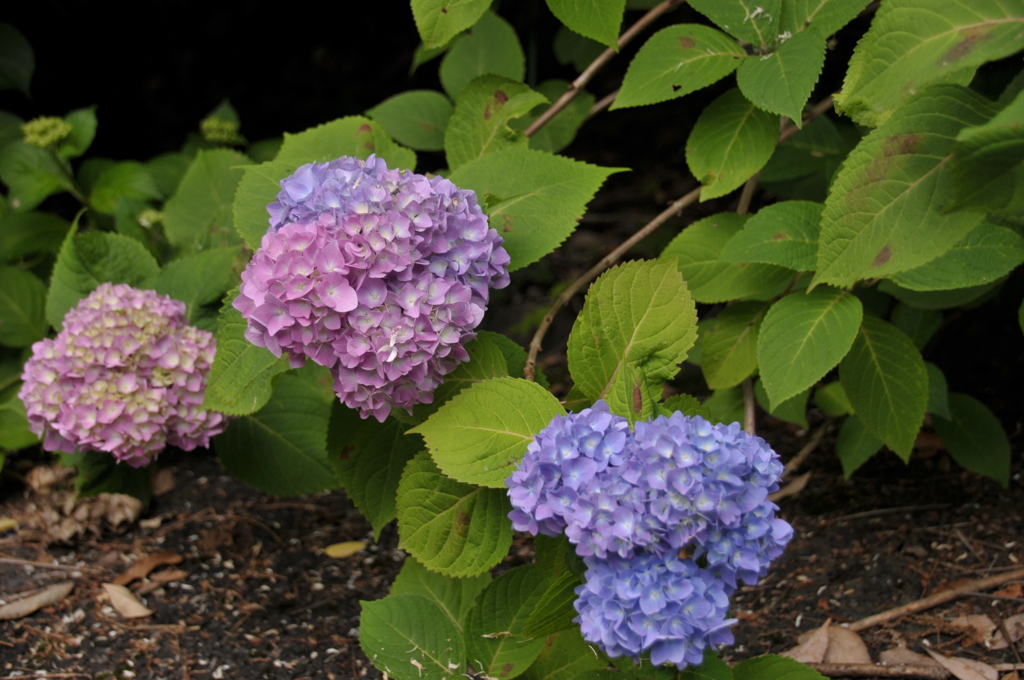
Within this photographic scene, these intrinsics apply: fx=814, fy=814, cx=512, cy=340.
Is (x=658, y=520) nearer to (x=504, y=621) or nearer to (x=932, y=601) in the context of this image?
(x=504, y=621)

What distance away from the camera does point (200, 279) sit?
203 cm

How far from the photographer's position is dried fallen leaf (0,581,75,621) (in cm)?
196

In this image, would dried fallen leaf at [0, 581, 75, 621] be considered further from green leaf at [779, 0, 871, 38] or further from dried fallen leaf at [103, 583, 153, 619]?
green leaf at [779, 0, 871, 38]

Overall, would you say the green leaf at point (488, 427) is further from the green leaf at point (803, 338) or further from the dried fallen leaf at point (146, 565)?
the dried fallen leaf at point (146, 565)

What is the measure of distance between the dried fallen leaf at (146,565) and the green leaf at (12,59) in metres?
1.70

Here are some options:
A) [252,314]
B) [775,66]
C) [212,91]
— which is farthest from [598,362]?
[212,91]

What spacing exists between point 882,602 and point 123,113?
137 inches

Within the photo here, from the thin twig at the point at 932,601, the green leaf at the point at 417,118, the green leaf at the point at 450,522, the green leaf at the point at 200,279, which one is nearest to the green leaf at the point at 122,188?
the green leaf at the point at 200,279

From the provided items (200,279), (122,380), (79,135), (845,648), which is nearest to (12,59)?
(79,135)

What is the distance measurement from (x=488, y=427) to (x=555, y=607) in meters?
0.29

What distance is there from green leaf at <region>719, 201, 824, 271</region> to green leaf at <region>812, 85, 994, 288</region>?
0.40m

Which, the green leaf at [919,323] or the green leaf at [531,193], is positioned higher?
the green leaf at [531,193]

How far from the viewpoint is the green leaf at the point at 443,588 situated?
5.13 feet

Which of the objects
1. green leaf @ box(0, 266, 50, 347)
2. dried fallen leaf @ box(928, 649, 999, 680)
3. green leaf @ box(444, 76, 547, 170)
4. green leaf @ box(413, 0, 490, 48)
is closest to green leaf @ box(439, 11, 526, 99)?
green leaf @ box(444, 76, 547, 170)
